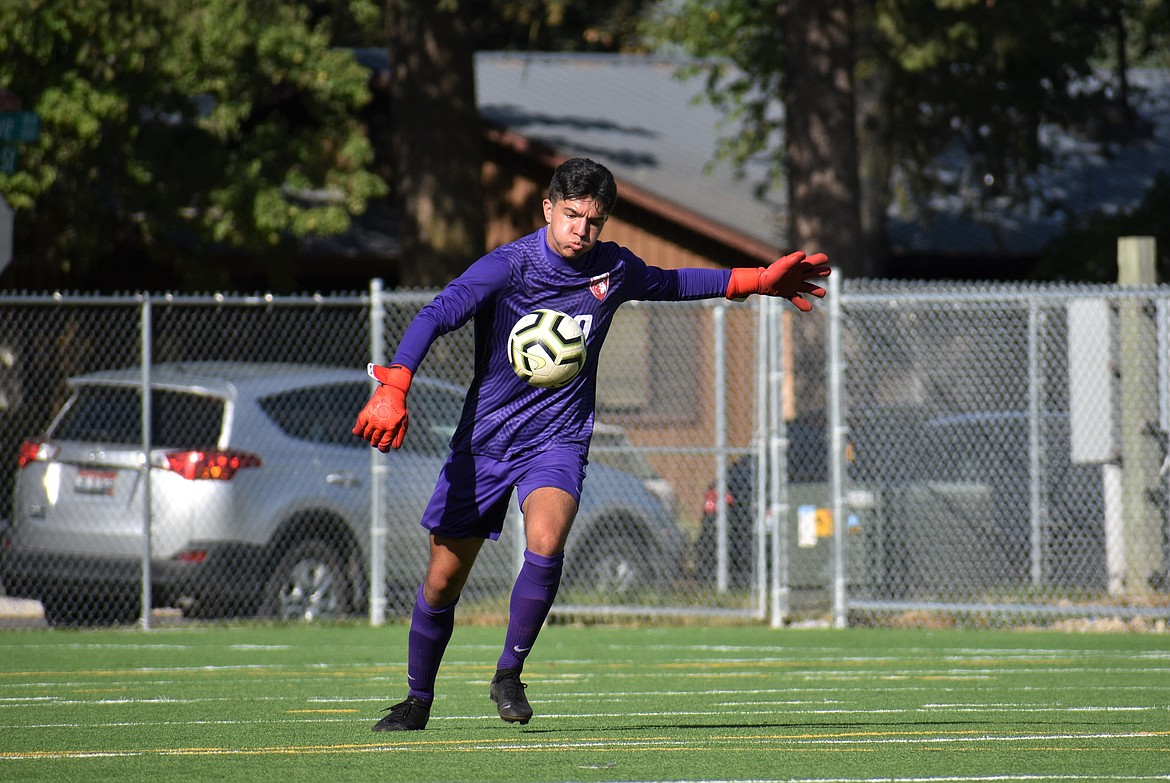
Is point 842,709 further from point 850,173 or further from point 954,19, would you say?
point 954,19

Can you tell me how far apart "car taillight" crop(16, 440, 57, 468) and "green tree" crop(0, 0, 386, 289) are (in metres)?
5.23

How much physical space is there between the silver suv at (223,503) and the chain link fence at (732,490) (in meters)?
0.02

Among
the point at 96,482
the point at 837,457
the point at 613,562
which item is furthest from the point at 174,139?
the point at 837,457

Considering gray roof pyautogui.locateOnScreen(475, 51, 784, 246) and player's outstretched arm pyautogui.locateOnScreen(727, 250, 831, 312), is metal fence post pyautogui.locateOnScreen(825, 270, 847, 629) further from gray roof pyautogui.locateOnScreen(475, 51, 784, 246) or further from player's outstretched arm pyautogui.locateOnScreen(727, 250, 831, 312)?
gray roof pyautogui.locateOnScreen(475, 51, 784, 246)

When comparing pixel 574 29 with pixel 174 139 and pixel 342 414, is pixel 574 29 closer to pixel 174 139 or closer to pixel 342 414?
pixel 174 139

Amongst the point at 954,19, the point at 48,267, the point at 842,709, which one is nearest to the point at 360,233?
the point at 48,267

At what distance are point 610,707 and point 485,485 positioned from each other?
1896 millimetres

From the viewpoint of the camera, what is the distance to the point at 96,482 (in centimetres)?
1270

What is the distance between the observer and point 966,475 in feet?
43.9

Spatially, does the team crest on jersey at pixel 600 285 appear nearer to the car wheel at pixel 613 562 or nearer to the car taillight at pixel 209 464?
the car taillight at pixel 209 464

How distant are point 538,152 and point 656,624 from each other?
12.4 m

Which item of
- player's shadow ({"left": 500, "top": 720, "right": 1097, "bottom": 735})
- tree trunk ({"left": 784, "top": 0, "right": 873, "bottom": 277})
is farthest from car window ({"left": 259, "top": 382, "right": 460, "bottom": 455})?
player's shadow ({"left": 500, "top": 720, "right": 1097, "bottom": 735})

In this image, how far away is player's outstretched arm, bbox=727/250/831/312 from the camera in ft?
23.5

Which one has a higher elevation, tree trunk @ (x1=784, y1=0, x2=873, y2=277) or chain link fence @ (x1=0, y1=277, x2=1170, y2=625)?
tree trunk @ (x1=784, y1=0, x2=873, y2=277)
